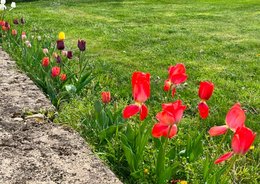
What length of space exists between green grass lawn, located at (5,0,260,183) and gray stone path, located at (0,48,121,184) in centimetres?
25

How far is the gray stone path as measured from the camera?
2.23 metres

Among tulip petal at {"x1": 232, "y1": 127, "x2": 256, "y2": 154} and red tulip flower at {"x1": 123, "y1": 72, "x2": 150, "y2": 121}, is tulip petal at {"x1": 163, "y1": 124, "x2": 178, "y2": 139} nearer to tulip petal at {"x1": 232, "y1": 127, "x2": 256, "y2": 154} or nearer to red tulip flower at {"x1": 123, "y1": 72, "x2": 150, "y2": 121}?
red tulip flower at {"x1": 123, "y1": 72, "x2": 150, "y2": 121}

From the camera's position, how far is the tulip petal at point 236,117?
1764 mm

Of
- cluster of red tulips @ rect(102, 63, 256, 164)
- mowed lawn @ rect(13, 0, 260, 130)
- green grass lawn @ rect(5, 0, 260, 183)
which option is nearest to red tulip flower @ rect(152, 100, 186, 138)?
cluster of red tulips @ rect(102, 63, 256, 164)

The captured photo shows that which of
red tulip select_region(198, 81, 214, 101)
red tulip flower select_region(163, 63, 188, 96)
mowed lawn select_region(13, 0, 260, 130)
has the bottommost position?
mowed lawn select_region(13, 0, 260, 130)

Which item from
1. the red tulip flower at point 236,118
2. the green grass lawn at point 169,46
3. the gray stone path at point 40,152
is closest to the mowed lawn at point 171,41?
the green grass lawn at point 169,46

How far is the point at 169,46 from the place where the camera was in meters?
6.80

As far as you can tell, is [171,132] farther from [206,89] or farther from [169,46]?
[169,46]

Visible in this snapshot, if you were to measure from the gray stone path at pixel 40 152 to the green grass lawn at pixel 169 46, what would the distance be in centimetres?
25

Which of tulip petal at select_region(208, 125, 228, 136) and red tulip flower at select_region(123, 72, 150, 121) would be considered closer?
tulip petal at select_region(208, 125, 228, 136)

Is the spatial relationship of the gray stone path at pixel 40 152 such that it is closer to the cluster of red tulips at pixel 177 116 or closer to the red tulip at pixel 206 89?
the cluster of red tulips at pixel 177 116

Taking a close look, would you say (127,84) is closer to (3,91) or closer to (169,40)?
(3,91)

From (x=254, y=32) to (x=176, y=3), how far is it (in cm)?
564

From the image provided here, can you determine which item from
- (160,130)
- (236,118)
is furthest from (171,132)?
(236,118)
